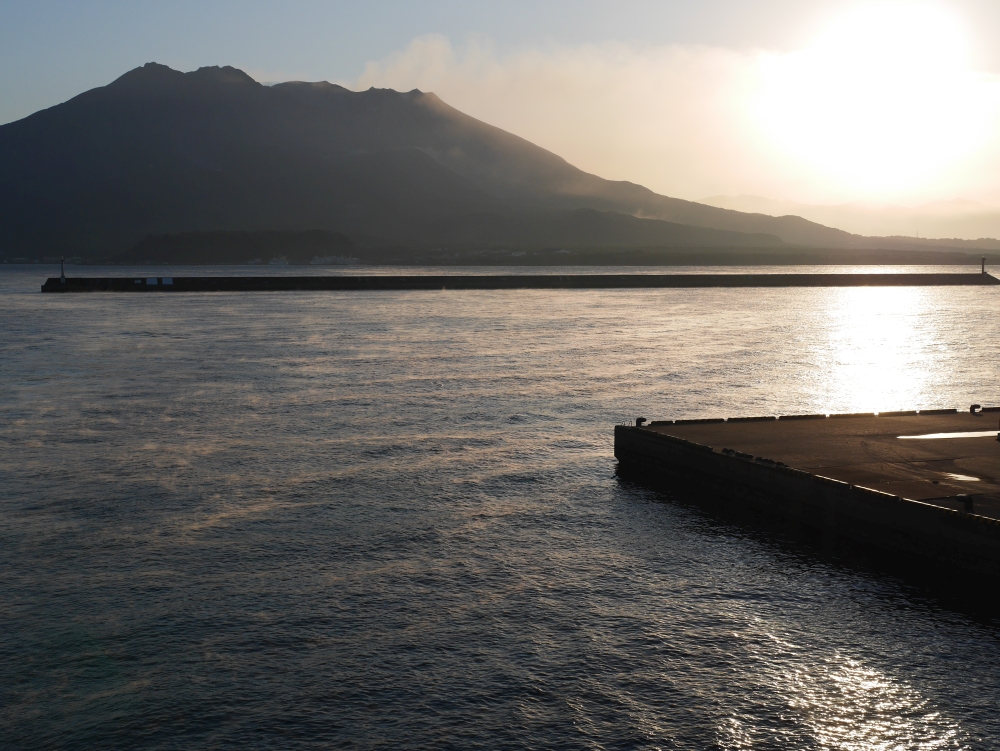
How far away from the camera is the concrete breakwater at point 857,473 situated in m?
16.6

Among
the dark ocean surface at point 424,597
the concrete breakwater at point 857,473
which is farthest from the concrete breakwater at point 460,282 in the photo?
the concrete breakwater at point 857,473

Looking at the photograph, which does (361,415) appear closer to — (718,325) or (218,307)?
(718,325)

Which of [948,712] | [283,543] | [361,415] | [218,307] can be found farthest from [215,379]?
[218,307]

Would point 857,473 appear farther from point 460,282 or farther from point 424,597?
point 460,282

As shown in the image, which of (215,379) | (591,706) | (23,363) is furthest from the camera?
(23,363)

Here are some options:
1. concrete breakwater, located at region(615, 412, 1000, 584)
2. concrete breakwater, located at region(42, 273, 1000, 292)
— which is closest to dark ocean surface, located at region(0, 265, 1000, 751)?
concrete breakwater, located at region(615, 412, 1000, 584)

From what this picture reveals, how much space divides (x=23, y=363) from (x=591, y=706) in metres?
47.8

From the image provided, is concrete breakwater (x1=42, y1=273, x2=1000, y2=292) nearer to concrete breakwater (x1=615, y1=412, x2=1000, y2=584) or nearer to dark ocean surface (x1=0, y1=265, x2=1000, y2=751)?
dark ocean surface (x1=0, y1=265, x2=1000, y2=751)

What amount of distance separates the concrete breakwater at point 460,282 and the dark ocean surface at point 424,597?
11892 centimetres

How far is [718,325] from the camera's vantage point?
81875 mm

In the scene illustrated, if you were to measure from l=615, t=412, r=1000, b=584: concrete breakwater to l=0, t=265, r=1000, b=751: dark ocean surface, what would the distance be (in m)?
0.82

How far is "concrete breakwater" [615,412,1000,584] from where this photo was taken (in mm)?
16594

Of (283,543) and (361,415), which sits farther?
(361,415)

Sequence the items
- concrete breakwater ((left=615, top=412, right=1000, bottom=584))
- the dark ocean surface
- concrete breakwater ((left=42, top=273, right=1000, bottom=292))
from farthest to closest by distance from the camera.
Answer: concrete breakwater ((left=42, top=273, right=1000, bottom=292))
concrete breakwater ((left=615, top=412, right=1000, bottom=584))
the dark ocean surface
